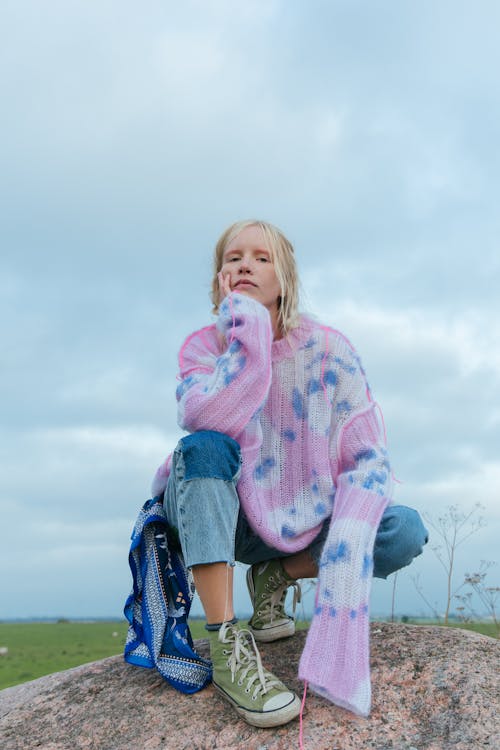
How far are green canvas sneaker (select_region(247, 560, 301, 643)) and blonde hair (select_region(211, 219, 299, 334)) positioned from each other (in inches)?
47.0

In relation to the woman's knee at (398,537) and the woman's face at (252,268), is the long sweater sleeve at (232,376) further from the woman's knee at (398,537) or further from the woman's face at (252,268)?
the woman's knee at (398,537)

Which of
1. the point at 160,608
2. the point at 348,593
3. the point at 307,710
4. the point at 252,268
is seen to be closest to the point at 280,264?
the point at 252,268

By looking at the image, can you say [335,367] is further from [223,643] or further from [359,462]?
[223,643]

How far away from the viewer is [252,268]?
3486mm

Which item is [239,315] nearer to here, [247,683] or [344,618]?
[344,618]

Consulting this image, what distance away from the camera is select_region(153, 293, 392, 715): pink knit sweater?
2842 millimetres

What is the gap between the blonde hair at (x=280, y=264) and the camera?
3521mm

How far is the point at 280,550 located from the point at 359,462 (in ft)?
1.77

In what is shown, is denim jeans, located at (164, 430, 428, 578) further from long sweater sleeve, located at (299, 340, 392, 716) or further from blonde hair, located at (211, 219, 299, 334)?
blonde hair, located at (211, 219, 299, 334)

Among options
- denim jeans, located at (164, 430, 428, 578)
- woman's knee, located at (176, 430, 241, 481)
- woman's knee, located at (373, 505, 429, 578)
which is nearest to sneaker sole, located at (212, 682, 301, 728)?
denim jeans, located at (164, 430, 428, 578)

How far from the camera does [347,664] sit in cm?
278

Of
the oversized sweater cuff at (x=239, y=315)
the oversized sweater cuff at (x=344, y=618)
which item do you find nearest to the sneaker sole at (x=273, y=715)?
the oversized sweater cuff at (x=344, y=618)

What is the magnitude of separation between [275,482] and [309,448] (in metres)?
0.22

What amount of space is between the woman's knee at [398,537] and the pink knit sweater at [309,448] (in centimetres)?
13
